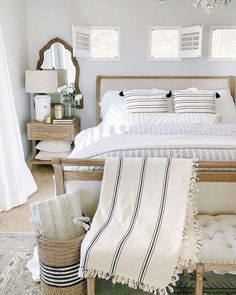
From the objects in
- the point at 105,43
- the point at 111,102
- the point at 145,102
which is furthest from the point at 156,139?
the point at 105,43

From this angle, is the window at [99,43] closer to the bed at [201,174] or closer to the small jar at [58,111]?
the small jar at [58,111]

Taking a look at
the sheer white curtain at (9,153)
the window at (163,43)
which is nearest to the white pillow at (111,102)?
the window at (163,43)

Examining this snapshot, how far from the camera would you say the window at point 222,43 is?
4471 millimetres

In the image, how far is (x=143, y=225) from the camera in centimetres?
208

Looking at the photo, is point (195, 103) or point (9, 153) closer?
point (9, 153)

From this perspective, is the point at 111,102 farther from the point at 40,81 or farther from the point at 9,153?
the point at 9,153

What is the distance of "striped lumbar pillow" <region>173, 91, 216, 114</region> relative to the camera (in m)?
4.02

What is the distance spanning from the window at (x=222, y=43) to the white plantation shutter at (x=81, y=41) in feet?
4.96

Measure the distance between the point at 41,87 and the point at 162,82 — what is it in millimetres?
1469

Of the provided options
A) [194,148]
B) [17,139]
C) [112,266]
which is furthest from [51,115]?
[112,266]

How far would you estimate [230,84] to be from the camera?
4488mm

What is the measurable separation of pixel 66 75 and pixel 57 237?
2.91 meters

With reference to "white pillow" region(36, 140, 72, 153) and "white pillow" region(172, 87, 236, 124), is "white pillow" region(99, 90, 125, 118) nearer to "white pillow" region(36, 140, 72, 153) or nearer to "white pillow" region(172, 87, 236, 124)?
"white pillow" region(36, 140, 72, 153)

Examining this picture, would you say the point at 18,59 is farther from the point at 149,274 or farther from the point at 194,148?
the point at 149,274
